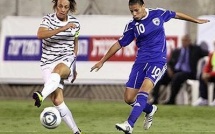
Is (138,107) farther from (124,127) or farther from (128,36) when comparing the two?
(128,36)

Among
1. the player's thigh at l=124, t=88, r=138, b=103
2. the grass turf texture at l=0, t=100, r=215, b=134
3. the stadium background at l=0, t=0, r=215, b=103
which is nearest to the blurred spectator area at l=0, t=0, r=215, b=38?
the stadium background at l=0, t=0, r=215, b=103

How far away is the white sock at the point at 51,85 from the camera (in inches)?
462

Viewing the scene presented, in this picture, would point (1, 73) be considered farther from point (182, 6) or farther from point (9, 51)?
point (182, 6)

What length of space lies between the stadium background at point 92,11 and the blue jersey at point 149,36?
9385mm

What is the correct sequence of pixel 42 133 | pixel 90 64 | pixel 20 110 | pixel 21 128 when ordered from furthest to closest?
pixel 90 64, pixel 20 110, pixel 21 128, pixel 42 133

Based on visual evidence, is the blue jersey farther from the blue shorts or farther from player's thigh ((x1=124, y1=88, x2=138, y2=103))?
player's thigh ((x1=124, y1=88, x2=138, y2=103))

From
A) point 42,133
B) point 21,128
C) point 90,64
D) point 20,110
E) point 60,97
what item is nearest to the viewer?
point 60,97

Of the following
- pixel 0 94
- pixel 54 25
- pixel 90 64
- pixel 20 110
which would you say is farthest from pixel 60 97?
pixel 0 94

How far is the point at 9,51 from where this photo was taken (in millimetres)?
22500

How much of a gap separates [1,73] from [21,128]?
7.94 meters

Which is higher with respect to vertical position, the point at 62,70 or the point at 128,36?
the point at 128,36

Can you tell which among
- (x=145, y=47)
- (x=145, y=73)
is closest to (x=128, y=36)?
(x=145, y=47)

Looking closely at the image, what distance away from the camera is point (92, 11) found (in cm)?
2319

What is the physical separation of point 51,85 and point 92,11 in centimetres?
1153
